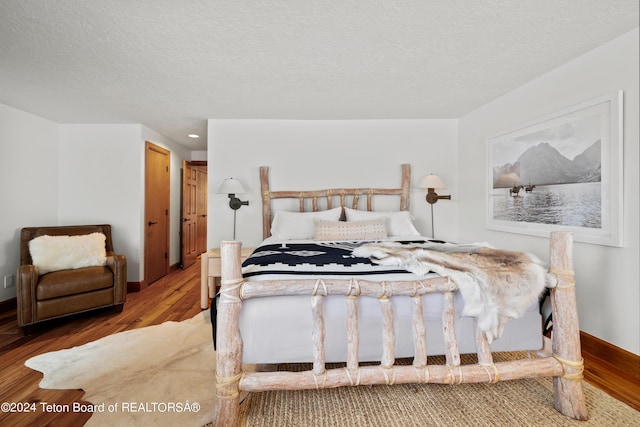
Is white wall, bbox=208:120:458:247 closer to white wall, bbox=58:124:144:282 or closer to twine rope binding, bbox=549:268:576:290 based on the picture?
white wall, bbox=58:124:144:282

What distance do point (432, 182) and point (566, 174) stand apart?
134cm

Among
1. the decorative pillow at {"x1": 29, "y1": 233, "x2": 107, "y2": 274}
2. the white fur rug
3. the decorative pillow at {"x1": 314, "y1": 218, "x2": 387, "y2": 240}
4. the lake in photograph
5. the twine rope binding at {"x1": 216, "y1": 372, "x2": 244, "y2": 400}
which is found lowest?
the white fur rug

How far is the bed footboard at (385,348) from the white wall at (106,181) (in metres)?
3.20

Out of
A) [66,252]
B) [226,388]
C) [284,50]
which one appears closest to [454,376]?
[226,388]

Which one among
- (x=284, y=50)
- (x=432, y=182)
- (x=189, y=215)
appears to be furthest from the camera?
(x=189, y=215)

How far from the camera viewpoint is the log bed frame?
131cm

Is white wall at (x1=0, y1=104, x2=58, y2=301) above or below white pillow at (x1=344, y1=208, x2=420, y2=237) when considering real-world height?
above

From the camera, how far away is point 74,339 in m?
2.41

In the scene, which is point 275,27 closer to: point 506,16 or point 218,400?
point 506,16

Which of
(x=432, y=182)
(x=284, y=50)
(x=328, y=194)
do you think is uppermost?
(x=284, y=50)

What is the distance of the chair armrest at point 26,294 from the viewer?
2461 millimetres

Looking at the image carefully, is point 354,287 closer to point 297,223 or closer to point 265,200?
point 297,223

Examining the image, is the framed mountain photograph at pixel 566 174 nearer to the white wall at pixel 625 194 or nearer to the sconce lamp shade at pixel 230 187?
the white wall at pixel 625 194

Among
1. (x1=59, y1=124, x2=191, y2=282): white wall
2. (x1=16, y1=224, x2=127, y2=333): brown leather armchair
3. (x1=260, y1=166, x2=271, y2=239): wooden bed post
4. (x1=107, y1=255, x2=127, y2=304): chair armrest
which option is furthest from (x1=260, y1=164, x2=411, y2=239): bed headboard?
(x1=59, y1=124, x2=191, y2=282): white wall
